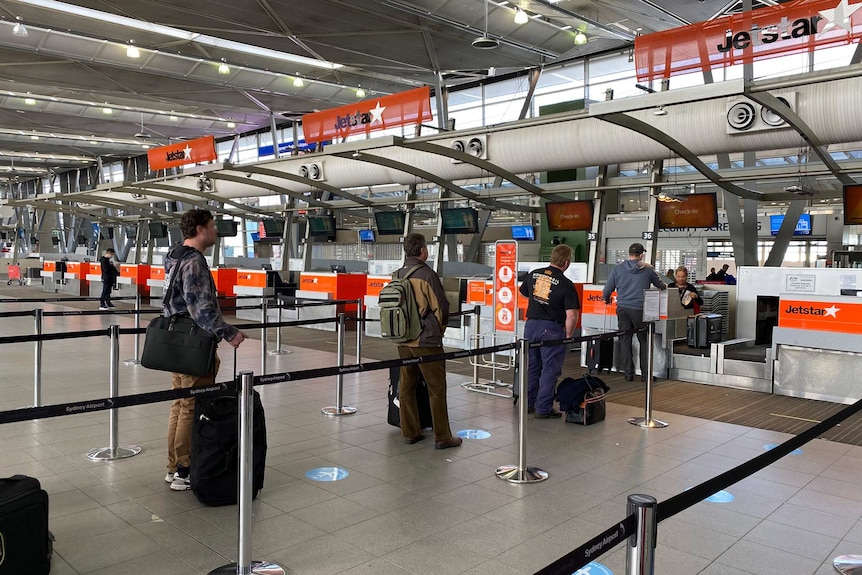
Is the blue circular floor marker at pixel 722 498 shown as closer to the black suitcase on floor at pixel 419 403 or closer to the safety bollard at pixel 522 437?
the safety bollard at pixel 522 437

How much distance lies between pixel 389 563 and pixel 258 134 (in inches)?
1034

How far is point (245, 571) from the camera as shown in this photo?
127 inches

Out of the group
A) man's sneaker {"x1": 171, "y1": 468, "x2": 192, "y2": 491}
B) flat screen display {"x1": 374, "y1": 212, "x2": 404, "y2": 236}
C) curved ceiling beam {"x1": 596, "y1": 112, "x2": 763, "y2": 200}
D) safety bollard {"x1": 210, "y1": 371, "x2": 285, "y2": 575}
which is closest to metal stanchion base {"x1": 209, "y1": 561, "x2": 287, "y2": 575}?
safety bollard {"x1": 210, "y1": 371, "x2": 285, "y2": 575}

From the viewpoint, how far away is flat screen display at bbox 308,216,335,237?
17.5m

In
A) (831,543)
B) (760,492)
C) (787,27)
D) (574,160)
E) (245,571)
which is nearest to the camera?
(245,571)

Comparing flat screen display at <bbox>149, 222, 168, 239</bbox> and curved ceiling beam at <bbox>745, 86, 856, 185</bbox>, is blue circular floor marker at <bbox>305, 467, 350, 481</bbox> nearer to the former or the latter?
curved ceiling beam at <bbox>745, 86, 856, 185</bbox>

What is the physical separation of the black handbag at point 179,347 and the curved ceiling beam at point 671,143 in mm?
4780

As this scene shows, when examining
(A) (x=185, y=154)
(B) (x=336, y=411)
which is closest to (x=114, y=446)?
(B) (x=336, y=411)

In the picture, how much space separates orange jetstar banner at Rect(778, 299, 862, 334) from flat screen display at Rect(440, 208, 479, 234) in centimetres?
709

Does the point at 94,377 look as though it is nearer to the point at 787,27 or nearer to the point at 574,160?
the point at 574,160

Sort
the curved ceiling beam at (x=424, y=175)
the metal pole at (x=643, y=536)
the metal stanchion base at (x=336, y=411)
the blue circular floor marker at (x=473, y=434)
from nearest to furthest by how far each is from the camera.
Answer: the metal pole at (x=643, y=536), the blue circular floor marker at (x=473, y=434), the metal stanchion base at (x=336, y=411), the curved ceiling beam at (x=424, y=175)

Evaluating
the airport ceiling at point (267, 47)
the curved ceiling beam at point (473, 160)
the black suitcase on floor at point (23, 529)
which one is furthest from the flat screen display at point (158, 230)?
the black suitcase on floor at point (23, 529)

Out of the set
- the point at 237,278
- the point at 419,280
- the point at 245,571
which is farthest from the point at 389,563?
the point at 237,278

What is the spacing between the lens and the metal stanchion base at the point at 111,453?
5.13m
